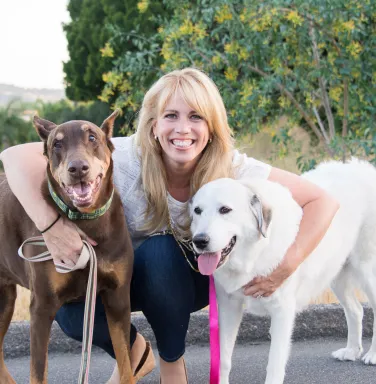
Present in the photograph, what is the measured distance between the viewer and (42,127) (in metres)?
2.95

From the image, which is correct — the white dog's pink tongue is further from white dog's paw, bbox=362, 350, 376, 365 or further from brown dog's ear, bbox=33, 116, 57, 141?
white dog's paw, bbox=362, 350, 376, 365

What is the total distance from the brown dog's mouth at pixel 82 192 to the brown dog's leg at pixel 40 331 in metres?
0.46

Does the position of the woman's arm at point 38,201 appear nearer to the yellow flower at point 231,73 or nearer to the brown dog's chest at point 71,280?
the brown dog's chest at point 71,280

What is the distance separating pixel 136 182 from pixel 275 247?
0.85 metres

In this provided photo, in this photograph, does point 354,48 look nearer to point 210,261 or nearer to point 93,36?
point 210,261

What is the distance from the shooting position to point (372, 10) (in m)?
5.63

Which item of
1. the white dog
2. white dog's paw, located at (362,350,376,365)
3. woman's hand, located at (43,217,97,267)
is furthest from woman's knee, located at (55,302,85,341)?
white dog's paw, located at (362,350,376,365)

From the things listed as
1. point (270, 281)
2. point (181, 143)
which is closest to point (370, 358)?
point (270, 281)

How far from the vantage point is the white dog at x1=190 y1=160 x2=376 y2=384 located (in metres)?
2.91

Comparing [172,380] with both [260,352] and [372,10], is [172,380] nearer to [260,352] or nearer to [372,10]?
[260,352]

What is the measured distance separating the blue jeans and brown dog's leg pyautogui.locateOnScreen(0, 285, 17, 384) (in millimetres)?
270

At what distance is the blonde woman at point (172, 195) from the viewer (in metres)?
3.25

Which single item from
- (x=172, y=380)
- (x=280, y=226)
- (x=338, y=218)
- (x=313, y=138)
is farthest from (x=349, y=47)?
(x=313, y=138)

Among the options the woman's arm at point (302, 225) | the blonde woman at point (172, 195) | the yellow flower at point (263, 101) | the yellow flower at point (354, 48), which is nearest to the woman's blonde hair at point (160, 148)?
the blonde woman at point (172, 195)
